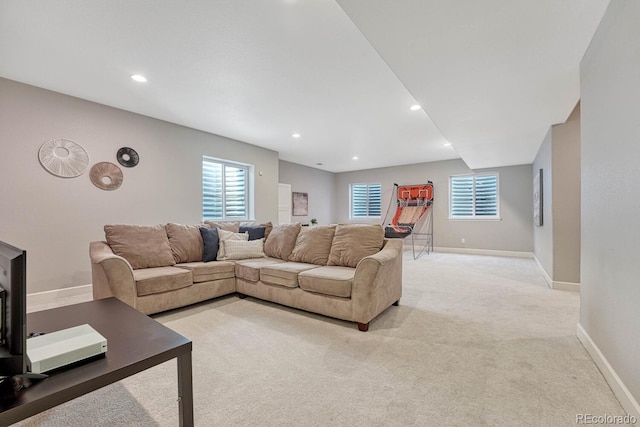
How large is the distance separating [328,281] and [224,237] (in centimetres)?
173

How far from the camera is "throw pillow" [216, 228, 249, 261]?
3.49m

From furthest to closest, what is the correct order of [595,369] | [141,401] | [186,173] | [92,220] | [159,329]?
[186,173] < [92,220] < [595,369] < [141,401] < [159,329]

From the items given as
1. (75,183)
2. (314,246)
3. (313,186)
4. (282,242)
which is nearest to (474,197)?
(313,186)

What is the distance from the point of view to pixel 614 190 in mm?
1588

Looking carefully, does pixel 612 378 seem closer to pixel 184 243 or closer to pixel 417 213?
pixel 184 243

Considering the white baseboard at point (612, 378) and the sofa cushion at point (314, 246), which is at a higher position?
the sofa cushion at point (314, 246)

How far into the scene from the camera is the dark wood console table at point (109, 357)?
2.82ft

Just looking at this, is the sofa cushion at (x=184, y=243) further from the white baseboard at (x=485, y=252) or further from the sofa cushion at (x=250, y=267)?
the white baseboard at (x=485, y=252)

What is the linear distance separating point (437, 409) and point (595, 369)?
123cm

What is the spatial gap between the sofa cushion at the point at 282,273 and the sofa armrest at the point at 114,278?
3.97 feet

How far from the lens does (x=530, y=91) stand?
9.14ft

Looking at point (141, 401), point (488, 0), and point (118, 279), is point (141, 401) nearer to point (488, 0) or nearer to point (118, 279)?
point (118, 279)

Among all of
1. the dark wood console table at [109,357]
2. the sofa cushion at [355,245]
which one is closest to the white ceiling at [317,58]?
the sofa cushion at [355,245]

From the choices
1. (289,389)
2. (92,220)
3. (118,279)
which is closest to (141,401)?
(289,389)
